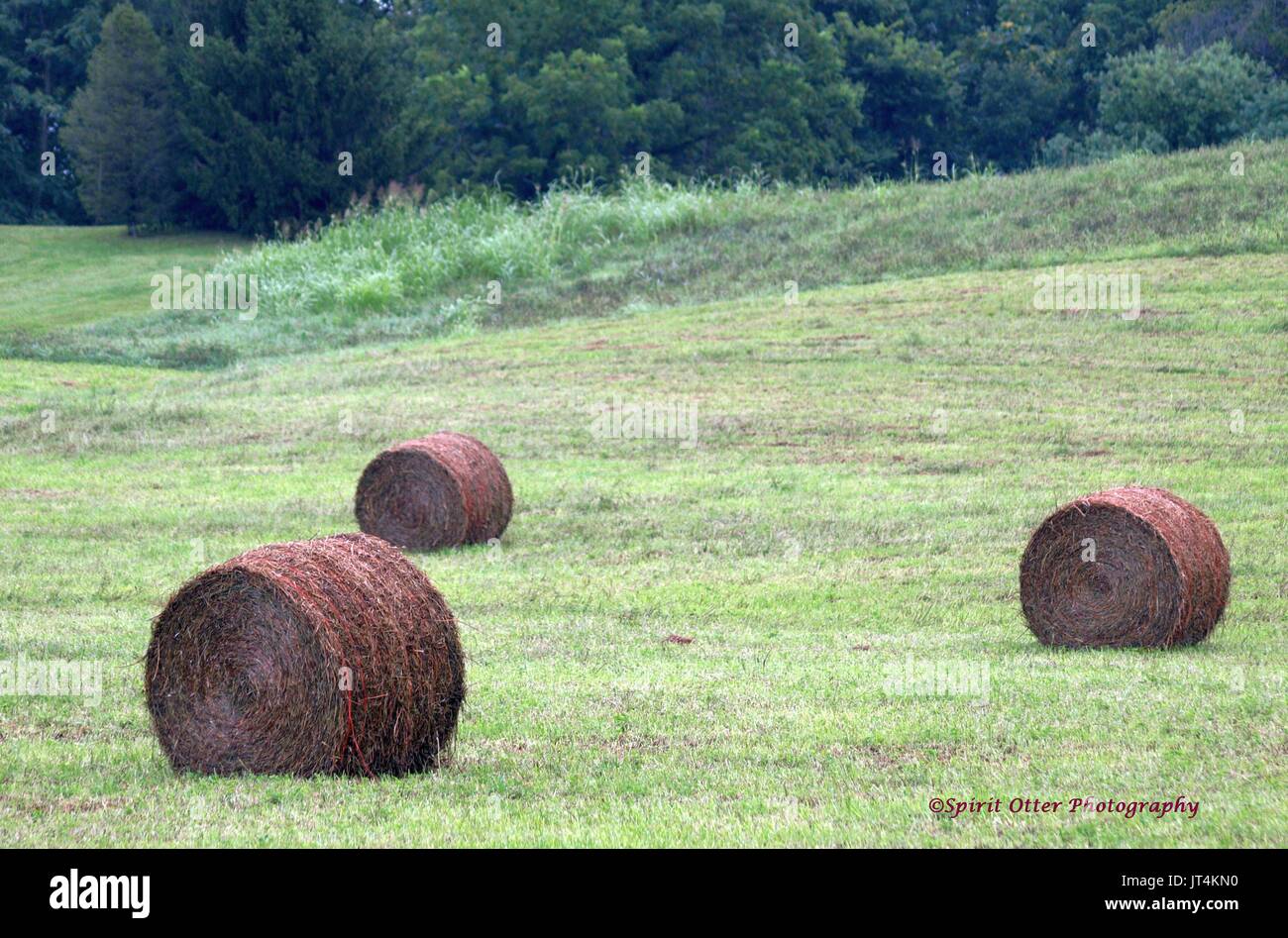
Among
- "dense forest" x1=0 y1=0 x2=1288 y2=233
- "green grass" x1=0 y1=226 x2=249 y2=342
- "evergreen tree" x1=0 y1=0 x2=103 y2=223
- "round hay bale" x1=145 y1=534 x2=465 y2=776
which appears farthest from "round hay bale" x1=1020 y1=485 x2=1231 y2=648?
"evergreen tree" x1=0 y1=0 x2=103 y2=223

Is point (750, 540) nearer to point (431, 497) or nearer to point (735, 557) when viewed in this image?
point (735, 557)

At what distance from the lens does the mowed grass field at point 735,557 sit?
7.63 metres

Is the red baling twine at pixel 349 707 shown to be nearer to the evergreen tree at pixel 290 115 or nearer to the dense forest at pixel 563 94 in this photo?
the dense forest at pixel 563 94

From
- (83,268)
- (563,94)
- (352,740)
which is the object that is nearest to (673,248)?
(563,94)

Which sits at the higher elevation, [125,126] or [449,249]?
[125,126]

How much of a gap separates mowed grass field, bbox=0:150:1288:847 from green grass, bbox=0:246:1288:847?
5 cm

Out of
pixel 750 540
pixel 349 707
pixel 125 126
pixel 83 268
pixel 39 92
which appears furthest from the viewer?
pixel 39 92

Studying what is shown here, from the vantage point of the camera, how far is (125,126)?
190ft

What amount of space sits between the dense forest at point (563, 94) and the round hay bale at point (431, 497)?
A: 33.7 metres

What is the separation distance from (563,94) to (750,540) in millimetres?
43610

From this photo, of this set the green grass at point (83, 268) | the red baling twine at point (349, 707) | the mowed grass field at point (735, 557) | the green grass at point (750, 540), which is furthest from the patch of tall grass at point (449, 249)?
the red baling twine at point (349, 707)

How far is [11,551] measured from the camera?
1811 centimetres

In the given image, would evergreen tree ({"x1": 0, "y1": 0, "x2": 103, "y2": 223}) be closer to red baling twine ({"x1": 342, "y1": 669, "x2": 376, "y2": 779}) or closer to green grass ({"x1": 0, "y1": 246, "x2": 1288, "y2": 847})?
green grass ({"x1": 0, "y1": 246, "x2": 1288, "y2": 847})

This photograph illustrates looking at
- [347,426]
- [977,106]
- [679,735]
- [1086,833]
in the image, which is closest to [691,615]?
[679,735]
